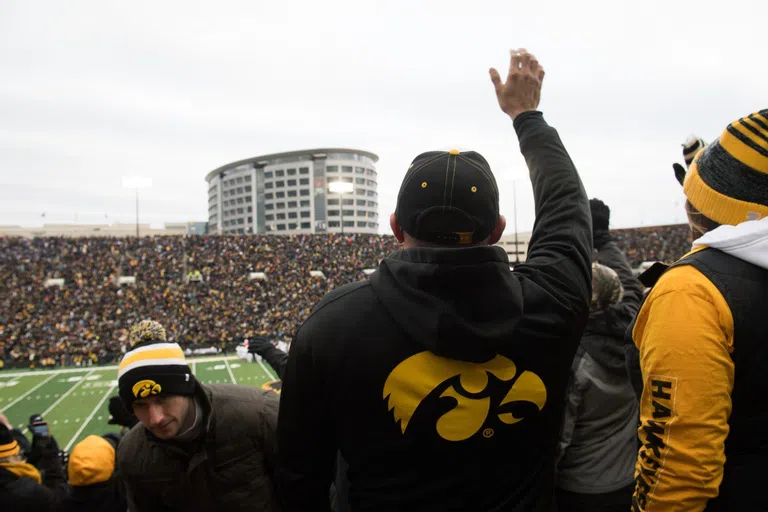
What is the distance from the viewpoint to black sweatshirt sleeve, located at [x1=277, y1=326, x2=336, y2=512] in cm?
122

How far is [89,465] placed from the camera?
2973 mm

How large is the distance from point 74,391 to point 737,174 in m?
19.7

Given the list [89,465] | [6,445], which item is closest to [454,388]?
[89,465]

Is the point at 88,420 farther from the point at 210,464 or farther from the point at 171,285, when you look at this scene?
the point at 171,285

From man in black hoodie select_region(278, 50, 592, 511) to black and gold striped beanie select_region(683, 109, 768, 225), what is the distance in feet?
1.57

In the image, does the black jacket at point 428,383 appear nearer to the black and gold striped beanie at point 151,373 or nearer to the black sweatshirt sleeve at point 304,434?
the black sweatshirt sleeve at point 304,434

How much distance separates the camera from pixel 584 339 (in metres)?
2.53

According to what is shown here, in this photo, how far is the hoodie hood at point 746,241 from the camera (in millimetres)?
1267

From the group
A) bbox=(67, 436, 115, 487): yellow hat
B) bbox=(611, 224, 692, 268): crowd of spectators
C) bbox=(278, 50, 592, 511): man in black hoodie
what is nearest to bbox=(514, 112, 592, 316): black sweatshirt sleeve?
bbox=(278, 50, 592, 511): man in black hoodie

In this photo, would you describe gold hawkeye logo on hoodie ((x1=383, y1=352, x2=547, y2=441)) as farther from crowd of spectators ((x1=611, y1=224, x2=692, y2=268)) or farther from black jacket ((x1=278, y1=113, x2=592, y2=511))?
crowd of spectators ((x1=611, y1=224, x2=692, y2=268))

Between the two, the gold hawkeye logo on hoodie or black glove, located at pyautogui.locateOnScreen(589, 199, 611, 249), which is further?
black glove, located at pyautogui.locateOnScreen(589, 199, 611, 249)

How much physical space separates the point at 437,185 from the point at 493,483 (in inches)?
31.8

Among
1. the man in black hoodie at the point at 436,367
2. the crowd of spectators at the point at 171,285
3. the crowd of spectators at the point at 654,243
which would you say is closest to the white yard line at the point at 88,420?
the crowd of spectators at the point at 171,285

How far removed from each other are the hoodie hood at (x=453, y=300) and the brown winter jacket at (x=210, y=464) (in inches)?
60.0
